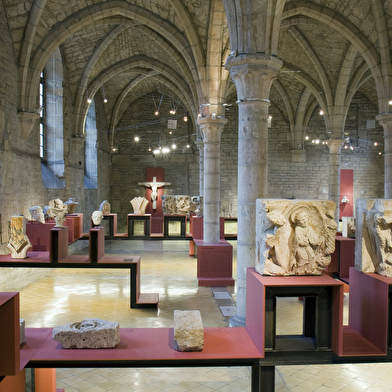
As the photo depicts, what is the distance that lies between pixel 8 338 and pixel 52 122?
494 inches

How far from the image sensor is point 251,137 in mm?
5891

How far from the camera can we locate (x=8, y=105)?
10273mm

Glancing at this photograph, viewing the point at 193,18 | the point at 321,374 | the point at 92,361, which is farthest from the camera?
the point at 193,18

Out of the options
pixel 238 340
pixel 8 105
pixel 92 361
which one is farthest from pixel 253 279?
pixel 8 105

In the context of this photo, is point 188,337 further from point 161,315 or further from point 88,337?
point 161,315

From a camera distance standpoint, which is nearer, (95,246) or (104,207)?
(95,246)

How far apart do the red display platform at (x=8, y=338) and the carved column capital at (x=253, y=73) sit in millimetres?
4228

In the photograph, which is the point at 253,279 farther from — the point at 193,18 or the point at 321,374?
the point at 193,18

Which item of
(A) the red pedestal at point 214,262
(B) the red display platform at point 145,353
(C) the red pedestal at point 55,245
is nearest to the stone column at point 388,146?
(A) the red pedestal at point 214,262

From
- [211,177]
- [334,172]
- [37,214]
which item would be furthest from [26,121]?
[334,172]

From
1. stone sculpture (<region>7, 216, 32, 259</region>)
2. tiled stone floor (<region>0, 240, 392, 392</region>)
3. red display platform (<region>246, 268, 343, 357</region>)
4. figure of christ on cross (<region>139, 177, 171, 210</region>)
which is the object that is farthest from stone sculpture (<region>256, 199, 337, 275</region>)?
figure of christ on cross (<region>139, 177, 171, 210</region>)

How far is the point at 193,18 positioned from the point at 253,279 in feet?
25.8

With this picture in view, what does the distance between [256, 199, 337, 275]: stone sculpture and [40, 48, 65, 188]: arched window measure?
11.5 m

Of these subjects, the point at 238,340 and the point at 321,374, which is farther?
the point at 321,374
